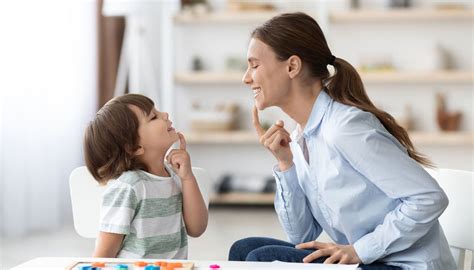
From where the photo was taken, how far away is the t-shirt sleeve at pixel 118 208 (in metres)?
2.00

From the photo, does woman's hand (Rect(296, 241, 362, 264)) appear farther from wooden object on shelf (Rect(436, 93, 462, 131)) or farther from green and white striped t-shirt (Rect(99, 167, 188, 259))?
wooden object on shelf (Rect(436, 93, 462, 131))

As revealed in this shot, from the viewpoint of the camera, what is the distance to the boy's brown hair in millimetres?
2133

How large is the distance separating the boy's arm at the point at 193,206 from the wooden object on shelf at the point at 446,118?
4.04m

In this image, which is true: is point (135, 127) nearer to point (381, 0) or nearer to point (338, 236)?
point (338, 236)

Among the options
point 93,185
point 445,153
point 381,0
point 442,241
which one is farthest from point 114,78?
point 442,241

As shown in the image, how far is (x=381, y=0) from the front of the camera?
239 inches

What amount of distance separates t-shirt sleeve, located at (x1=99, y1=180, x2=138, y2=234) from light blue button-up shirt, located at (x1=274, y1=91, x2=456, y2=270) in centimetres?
47

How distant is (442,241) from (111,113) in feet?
2.98

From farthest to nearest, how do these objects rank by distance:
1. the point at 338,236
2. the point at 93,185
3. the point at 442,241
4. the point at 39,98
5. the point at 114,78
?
1. the point at 114,78
2. the point at 39,98
3. the point at 93,185
4. the point at 338,236
5. the point at 442,241

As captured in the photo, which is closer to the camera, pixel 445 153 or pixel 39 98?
pixel 39 98

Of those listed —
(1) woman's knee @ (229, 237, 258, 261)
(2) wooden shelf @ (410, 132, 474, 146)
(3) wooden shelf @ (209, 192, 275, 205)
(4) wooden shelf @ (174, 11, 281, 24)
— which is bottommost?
(3) wooden shelf @ (209, 192, 275, 205)

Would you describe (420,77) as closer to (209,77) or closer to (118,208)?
(209,77)

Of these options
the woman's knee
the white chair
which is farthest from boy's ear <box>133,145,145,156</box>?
the white chair

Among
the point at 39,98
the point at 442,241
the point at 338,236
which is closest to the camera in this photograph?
the point at 442,241
